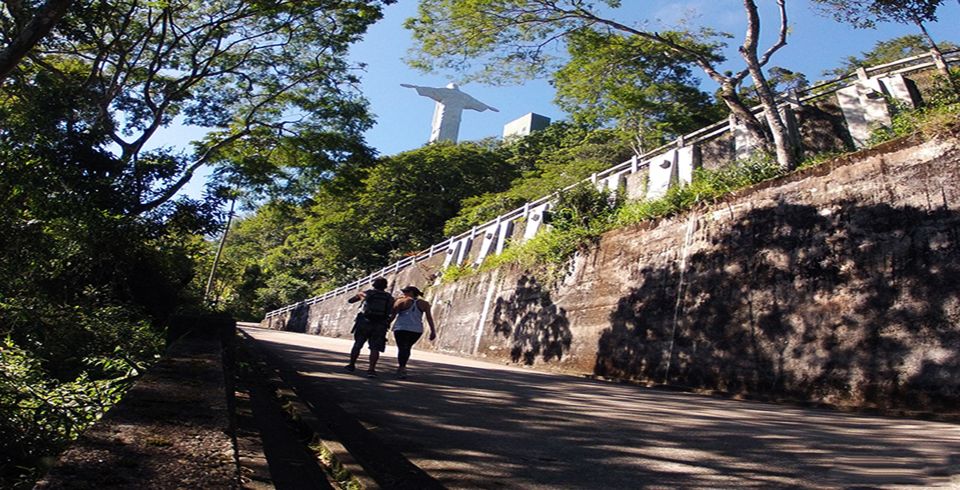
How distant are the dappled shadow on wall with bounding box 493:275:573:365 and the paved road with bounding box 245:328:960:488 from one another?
606 centimetres

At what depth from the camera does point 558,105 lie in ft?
60.7

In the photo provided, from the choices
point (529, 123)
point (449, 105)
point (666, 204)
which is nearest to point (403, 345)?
point (666, 204)

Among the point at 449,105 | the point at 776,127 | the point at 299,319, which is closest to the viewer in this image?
the point at 776,127

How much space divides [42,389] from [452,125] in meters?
93.6

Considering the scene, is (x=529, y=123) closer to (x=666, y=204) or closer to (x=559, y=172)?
(x=559, y=172)

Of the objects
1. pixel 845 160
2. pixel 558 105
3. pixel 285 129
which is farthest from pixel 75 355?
pixel 558 105

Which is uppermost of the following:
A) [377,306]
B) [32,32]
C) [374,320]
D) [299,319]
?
[32,32]

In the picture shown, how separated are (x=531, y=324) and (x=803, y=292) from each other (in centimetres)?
704

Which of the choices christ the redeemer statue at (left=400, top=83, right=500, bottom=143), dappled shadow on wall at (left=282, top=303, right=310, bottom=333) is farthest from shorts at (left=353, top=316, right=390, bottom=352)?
christ the redeemer statue at (left=400, top=83, right=500, bottom=143)

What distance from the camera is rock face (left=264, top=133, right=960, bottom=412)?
23.1 ft

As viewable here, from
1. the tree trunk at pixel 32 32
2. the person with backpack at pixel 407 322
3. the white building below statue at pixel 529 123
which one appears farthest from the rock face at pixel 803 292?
the white building below statue at pixel 529 123

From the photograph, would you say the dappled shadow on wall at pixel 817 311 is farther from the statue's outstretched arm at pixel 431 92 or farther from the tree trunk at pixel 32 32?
the statue's outstretched arm at pixel 431 92

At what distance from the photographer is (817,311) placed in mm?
8086

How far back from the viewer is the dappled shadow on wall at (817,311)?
6934 mm
